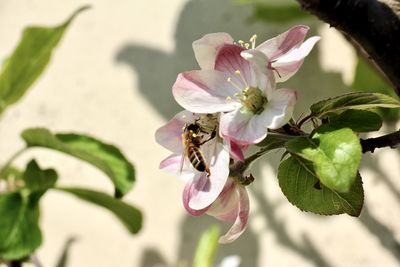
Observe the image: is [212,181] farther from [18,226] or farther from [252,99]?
[18,226]

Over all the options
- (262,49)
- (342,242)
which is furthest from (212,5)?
(262,49)

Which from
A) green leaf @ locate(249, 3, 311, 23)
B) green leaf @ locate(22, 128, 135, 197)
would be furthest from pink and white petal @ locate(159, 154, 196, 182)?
green leaf @ locate(249, 3, 311, 23)

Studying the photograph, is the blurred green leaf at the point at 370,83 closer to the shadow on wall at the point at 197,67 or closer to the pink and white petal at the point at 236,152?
the shadow on wall at the point at 197,67

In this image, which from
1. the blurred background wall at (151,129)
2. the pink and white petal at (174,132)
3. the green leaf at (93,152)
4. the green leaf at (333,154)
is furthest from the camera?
the blurred background wall at (151,129)

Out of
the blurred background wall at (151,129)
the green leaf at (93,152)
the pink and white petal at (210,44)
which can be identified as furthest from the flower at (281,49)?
the blurred background wall at (151,129)

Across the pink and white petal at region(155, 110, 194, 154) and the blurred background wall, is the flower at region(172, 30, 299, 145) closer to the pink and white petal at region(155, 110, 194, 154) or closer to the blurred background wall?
the pink and white petal at region(155, 110, 194, 154)

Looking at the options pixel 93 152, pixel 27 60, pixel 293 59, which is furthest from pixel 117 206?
pixel 293 59
